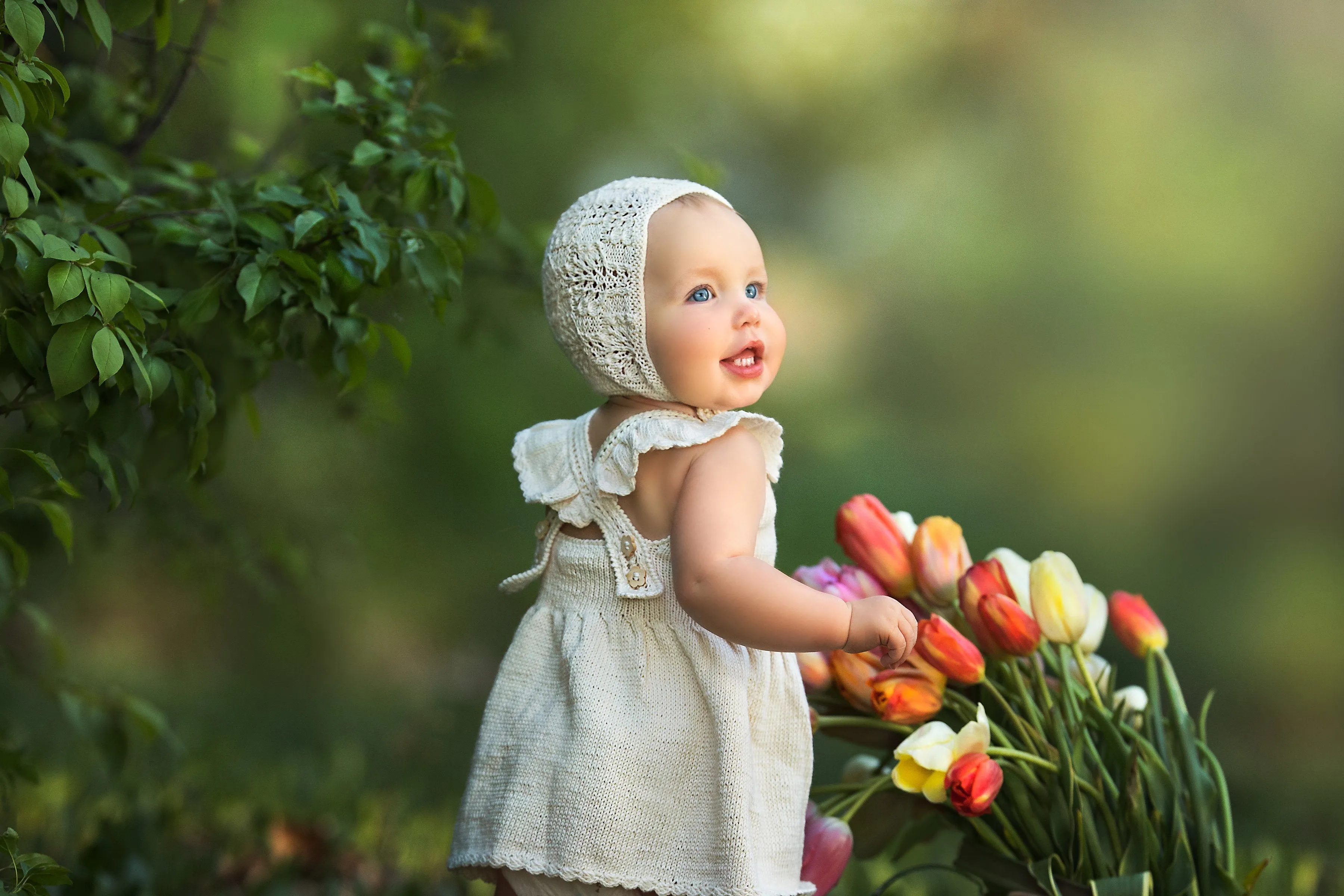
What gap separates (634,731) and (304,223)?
0.50 meters

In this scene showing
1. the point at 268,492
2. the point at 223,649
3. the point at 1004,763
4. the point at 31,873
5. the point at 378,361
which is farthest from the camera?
the point at 223,649

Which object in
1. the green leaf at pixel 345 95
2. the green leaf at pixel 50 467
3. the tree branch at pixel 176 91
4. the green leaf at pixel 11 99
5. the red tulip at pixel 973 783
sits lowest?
the red tulip at pixel 973 783

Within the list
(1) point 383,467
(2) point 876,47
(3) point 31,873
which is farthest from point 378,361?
(2) point 876,47

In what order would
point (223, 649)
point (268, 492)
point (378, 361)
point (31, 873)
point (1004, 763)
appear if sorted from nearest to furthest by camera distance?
point (31, 873)
point (1004, 763)
point (378, 361)
point (268, 492)
point (223, 649)

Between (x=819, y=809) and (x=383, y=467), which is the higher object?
(x=383, y=467)

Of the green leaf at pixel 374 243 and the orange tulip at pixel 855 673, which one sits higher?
the green leaf at pixel 374 243

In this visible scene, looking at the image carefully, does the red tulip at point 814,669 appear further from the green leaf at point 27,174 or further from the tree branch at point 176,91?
the tree branch at point 176,91

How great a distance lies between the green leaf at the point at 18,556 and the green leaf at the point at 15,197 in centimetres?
28

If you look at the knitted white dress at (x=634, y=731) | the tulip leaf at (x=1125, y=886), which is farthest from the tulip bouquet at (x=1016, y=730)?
the knitted white dress at (x=634, y=731)

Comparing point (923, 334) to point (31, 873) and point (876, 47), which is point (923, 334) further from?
point (31, 873)

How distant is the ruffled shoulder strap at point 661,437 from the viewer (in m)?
0.98

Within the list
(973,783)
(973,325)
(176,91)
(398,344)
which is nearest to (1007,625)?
(973,783)

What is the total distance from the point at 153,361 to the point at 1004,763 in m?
0.82

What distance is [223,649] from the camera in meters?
3.37
